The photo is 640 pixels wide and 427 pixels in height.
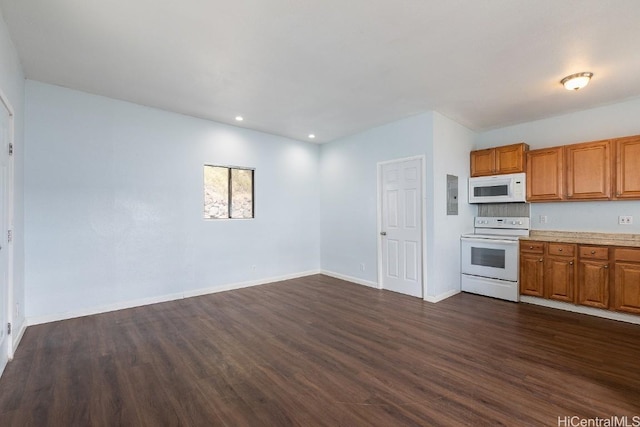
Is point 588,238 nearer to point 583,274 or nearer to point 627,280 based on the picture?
→ point 583,274

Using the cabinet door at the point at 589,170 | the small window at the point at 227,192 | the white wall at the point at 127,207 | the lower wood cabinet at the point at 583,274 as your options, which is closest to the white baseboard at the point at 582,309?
the lower wood cabinet at the point at 583,274

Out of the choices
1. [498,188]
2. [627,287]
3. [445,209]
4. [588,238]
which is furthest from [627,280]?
[445,209]

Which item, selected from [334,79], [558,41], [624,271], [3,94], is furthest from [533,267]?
[3,94]

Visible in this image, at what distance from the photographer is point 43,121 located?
3477mm

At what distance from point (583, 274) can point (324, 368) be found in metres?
3.64

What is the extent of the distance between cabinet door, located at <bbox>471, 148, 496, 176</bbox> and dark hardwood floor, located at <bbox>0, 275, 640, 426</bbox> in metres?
2.23

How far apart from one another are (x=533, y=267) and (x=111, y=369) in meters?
5.16

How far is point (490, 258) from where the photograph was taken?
447cm

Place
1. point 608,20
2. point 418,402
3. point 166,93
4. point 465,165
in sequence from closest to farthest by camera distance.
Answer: point 418,402
point 608,20
point 166,93
point 465,165

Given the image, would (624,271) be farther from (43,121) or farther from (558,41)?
(43,121)

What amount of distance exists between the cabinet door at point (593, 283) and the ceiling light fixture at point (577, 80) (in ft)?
7.15

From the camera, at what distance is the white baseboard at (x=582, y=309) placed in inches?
137

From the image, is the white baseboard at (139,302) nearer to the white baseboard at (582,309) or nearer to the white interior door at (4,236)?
the white interior door at (4,236)

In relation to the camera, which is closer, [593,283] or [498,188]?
[593,283]
